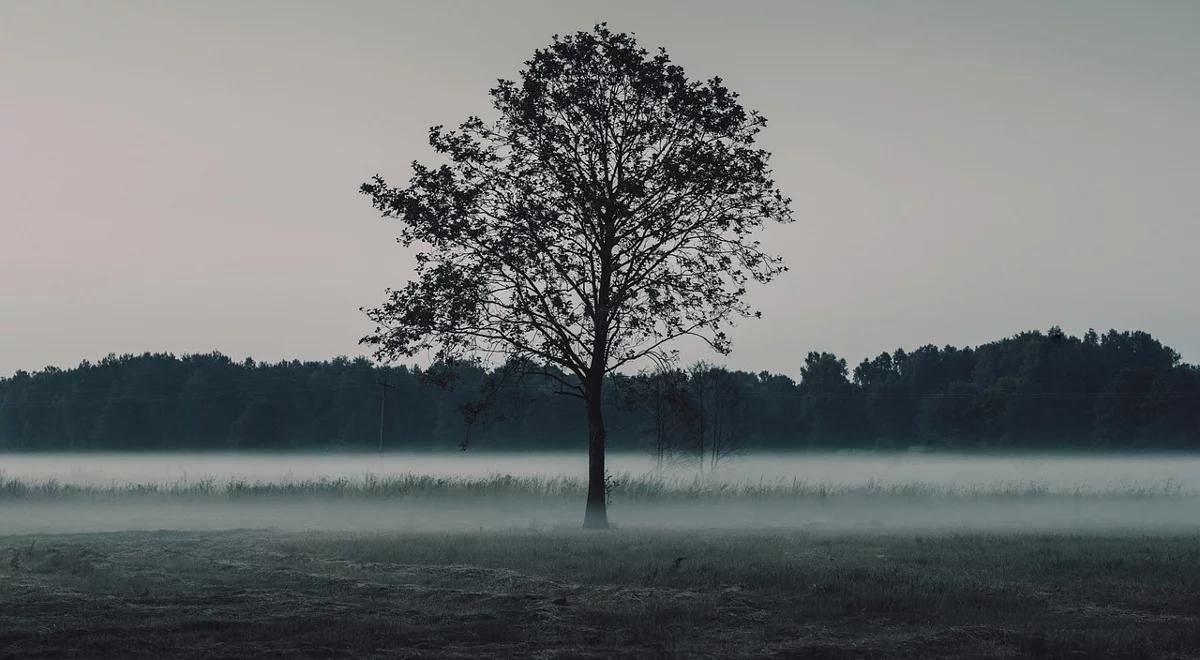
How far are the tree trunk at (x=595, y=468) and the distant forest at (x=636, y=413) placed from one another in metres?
78.2

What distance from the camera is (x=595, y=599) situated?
13.9 metres

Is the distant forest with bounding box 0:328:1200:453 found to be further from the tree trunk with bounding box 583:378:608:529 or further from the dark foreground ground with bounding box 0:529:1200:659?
the dark foreground ground with bounding box 0:529:1200:659

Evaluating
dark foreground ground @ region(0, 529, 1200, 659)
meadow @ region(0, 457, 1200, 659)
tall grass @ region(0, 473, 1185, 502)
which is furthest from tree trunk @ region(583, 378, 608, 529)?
tall grass @ region(0, 473, 1185, 502)

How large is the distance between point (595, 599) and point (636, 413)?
104 m

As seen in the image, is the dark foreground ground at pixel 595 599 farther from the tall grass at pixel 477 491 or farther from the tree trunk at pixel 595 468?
the tall grass at pixel 477 491

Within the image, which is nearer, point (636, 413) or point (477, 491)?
point (477, 491)

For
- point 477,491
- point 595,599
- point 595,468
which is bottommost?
point 595,599

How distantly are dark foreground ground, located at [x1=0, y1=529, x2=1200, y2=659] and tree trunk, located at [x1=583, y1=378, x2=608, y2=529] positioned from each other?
5.63 meters

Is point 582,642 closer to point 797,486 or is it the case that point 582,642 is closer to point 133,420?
point 797,486

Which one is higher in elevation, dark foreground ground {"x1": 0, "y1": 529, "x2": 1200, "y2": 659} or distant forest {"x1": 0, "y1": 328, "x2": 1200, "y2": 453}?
distant forest {"x1": 0, "y1": 328, "x2": 1200, "y2": 453}

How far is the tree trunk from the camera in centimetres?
2683

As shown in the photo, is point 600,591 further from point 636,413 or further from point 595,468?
point 636,413

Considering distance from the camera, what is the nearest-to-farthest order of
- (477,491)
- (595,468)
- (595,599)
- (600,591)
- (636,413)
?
(595,599)
(600,591)
(595,468)
(477,491)
(636,413)

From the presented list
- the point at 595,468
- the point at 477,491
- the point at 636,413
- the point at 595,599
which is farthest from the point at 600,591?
the point at 636,413
